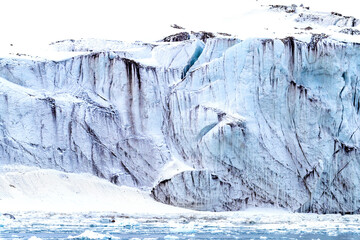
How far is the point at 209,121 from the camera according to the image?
2969 centimetres

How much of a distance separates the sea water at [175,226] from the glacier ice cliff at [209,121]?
61.2 inches

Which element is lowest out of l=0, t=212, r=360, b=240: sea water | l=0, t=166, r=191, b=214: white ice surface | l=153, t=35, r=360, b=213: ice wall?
l=0, t=212, r=360, b=240: sea water

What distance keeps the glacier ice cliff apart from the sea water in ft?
5.10

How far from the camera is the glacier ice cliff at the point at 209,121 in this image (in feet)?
95.2

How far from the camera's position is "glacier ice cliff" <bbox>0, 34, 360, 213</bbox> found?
95.2 ft

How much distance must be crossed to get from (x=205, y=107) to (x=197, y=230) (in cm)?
705

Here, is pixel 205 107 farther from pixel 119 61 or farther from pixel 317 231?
pixel 317 231

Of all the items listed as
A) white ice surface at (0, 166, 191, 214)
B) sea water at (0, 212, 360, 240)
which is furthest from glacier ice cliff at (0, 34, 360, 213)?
sea water at (0, 212, 360, 240)

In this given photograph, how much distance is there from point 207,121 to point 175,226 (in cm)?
621

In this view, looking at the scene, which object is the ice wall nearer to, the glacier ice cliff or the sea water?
the glacier ice cliff

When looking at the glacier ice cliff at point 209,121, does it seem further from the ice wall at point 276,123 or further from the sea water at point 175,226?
the sea water at point 175,226

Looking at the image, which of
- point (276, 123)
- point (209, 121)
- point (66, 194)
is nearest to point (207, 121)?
point (209, 121)

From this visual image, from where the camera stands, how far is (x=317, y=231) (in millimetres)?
24219

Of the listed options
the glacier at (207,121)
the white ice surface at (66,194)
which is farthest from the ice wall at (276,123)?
the white ice surface at (66,194)
